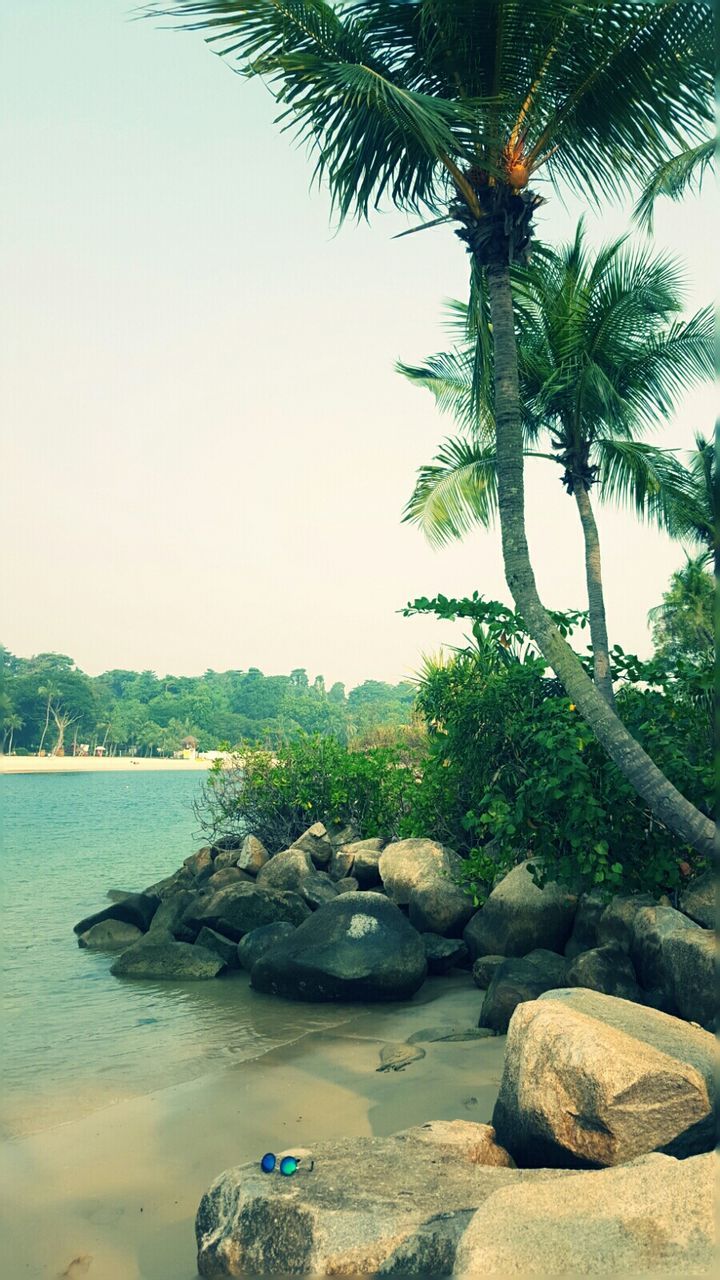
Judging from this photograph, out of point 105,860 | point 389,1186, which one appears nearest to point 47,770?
point 105,860

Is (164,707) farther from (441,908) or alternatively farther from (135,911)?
(441,908)

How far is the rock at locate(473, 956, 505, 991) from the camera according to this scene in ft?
31.1

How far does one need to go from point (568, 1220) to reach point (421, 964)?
624 cm

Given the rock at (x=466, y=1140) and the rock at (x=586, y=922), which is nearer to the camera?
the rock at (x=466, y=1140)

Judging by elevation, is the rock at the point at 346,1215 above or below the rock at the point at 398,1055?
above

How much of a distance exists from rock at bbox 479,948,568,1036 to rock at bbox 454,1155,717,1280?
4.24 metres

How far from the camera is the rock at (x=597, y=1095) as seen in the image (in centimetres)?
488

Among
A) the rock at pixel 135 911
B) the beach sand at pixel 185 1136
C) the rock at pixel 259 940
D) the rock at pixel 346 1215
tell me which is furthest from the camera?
the rock at pixel 135 911

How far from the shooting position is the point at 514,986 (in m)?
8.04

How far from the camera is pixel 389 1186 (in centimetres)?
446

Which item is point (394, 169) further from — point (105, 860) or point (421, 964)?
point (105, 860)

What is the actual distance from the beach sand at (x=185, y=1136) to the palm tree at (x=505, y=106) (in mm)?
2695

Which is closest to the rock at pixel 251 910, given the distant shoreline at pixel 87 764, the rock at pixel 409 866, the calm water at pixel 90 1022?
the calm water at pixel 90 1022

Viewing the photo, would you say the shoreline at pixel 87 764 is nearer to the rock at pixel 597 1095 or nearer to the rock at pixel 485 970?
the rock at pixel 485 970
